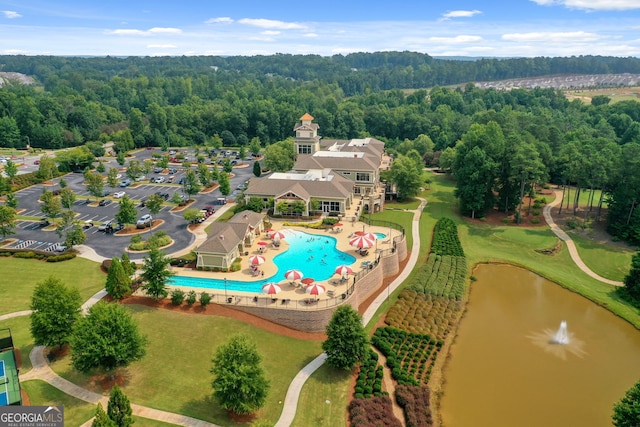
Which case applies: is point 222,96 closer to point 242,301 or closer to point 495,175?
point 495,175

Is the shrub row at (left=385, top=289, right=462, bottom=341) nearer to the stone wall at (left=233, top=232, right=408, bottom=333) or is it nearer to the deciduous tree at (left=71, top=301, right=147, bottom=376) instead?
the stone wall at (left=233, top=232, right=408, bottom=333)

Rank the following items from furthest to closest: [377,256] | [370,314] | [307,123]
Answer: [307,123]
[377,256]
[370,314]

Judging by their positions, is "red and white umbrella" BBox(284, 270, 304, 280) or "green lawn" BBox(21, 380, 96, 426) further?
"red and white umbrella" BBox(284, 270, 304, 280)

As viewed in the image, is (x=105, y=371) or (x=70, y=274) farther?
(x=70, y=274)

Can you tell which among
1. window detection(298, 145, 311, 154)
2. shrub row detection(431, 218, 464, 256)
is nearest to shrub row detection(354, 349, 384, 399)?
shrub row detection(431, 218, 464, 256)

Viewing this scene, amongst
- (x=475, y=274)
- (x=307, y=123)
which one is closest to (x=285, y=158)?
(x=307, y=123)

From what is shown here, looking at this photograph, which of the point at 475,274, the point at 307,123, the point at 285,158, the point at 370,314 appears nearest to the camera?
the point at 370,314

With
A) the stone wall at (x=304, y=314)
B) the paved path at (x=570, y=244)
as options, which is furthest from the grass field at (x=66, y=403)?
the paved path at (x=570, y=244)
